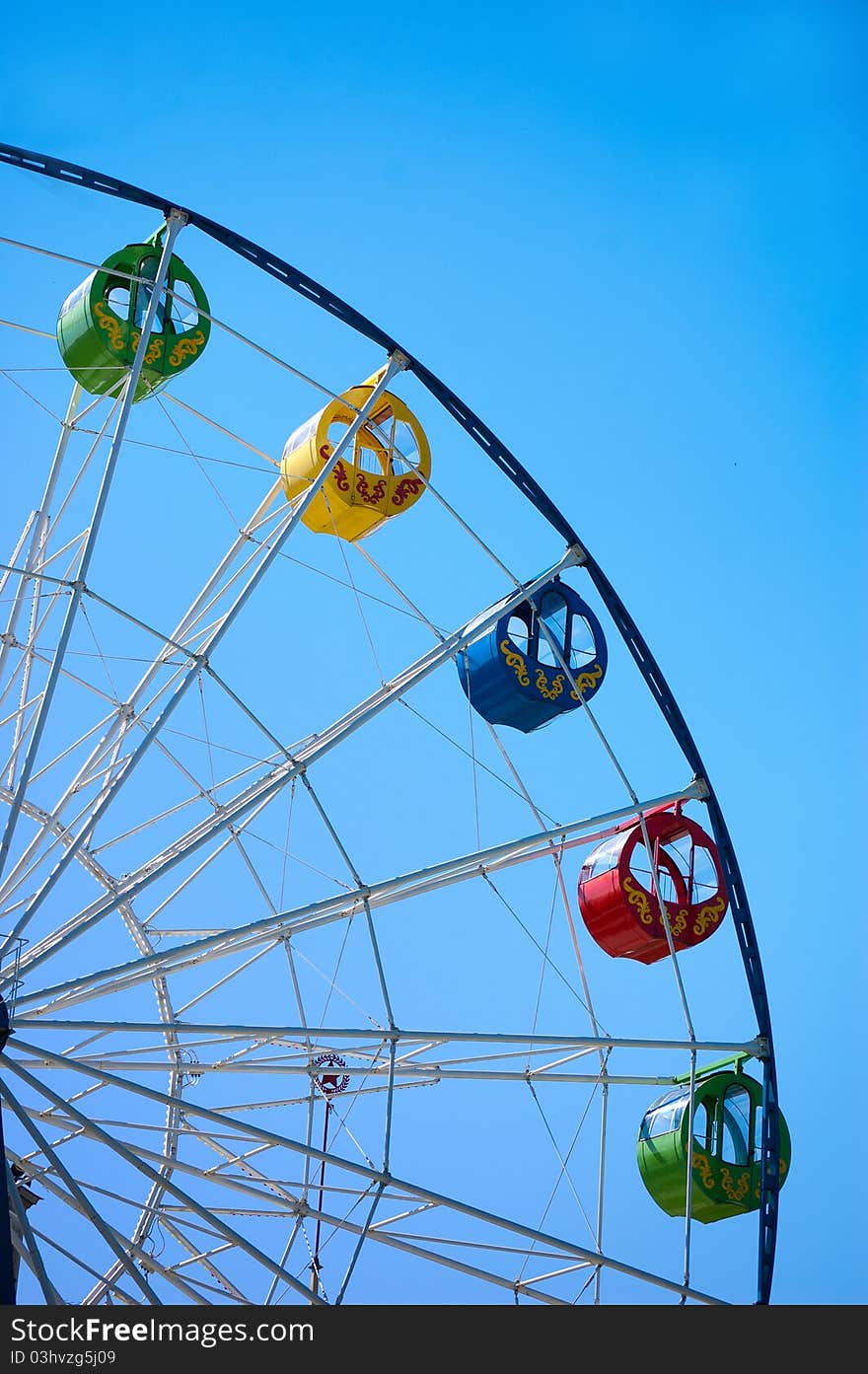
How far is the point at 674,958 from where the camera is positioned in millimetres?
17969

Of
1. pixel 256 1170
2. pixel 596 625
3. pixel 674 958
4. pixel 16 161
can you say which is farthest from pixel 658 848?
pixel 16 161

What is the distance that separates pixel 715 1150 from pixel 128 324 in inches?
404

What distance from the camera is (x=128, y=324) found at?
704 inches

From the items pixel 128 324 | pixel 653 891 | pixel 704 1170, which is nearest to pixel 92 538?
pixel 128 324

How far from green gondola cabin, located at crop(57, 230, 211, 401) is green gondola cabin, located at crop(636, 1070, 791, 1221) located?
9.19 m

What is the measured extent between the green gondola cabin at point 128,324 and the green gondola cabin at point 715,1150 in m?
9.19

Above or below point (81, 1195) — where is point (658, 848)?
above

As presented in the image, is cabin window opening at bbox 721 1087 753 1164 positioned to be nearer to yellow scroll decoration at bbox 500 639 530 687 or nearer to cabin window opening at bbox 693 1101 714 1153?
cabin window opening at bbox 693 1101 714 1153

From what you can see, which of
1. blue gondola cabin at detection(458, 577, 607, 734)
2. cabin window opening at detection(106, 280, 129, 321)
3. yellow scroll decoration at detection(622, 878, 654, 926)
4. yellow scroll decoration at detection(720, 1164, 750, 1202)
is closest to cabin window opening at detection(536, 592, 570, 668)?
blue gondola cabin at detection(458, 577, 607, 734)

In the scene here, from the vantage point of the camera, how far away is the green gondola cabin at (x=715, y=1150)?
17969 millimetres

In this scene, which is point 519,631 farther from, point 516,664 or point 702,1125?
point 702,1125

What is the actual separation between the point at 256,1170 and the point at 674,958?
16.2ft
